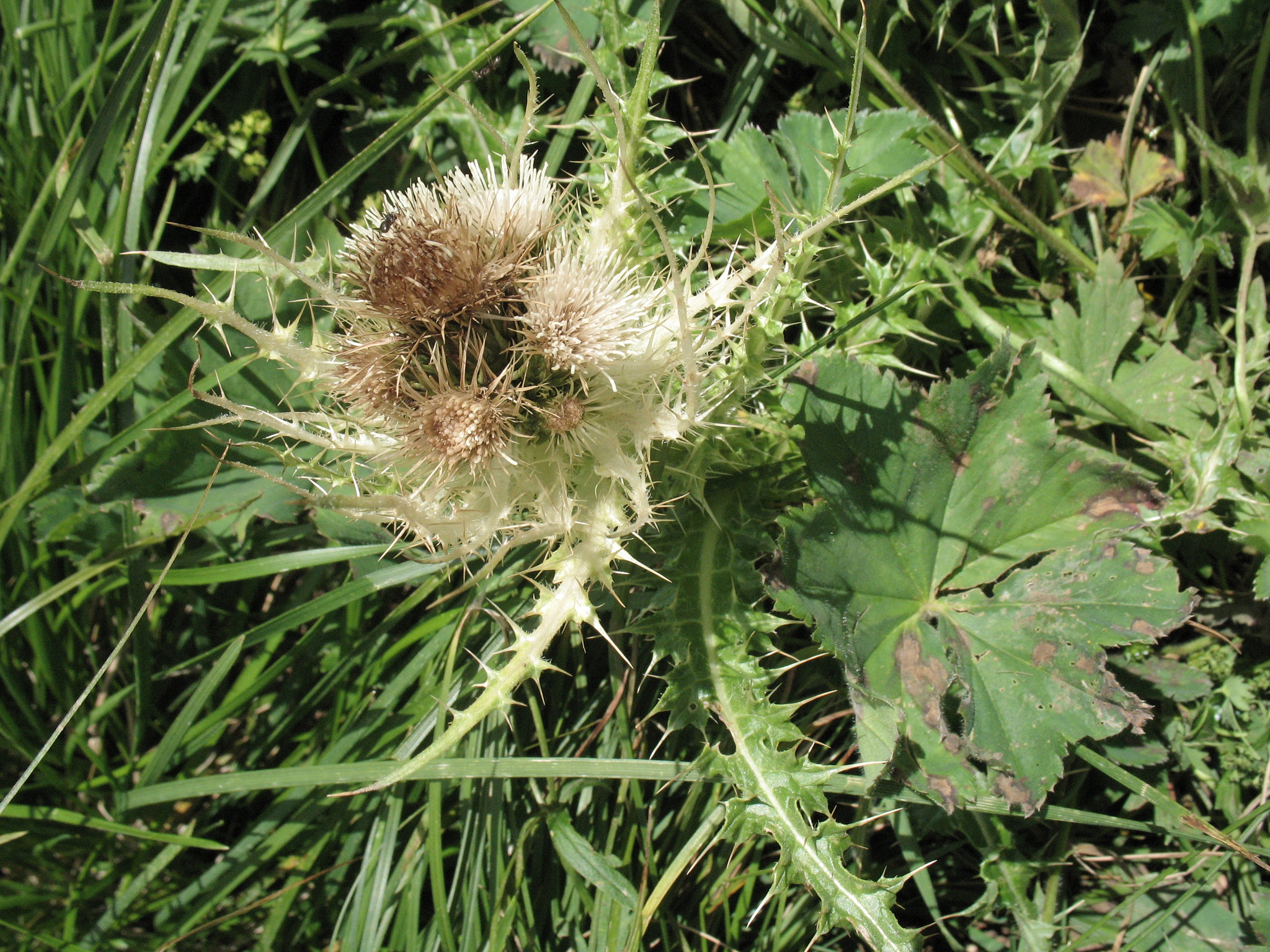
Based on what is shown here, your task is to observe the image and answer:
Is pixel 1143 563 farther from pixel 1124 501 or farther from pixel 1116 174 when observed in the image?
pixel 1116 174

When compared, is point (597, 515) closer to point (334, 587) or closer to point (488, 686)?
point (488, 686)

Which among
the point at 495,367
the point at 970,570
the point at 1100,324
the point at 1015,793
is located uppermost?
the point at 495,367

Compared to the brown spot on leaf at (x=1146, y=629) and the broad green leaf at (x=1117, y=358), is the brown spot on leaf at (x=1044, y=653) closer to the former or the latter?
the brown spot on leaf at (x=1146, y=629)

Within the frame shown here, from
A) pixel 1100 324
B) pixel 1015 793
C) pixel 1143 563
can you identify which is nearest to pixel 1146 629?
pixel 1143 563

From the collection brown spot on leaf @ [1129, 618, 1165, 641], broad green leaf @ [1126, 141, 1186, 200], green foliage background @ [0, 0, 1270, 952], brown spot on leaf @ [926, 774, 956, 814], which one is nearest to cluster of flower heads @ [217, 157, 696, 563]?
green foliage background @ [0, 0, 1270, 952]

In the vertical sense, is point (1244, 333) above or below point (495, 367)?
below

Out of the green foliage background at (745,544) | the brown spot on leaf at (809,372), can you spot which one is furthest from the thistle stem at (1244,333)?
the brown spot on leaf at (809,372)

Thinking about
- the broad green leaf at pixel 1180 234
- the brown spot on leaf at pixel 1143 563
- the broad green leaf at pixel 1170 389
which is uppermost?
the broad green leaf at pixel 1180 234
